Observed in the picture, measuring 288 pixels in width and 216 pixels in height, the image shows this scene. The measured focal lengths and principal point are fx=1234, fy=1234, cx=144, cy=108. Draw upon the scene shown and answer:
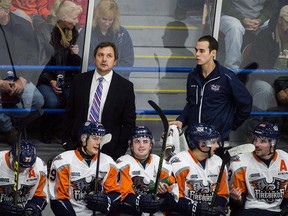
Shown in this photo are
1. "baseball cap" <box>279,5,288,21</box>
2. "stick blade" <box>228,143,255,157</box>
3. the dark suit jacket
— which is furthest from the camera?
"baseball cap" <box>279,5,288,21</box>

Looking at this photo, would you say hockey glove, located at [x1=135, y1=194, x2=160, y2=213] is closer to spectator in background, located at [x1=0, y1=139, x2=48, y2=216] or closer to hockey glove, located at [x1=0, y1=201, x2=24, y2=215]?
spectator in background, located at [x1=0, y1=139, x2=48, y2=216]

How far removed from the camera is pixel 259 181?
1045cm

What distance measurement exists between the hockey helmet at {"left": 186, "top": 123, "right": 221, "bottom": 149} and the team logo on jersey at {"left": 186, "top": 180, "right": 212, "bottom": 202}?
310mm

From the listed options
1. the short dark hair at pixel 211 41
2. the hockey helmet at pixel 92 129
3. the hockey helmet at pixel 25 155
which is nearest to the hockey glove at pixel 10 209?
the hockey helmet at pixel 25 155

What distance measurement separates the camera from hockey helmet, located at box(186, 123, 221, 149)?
10250mm

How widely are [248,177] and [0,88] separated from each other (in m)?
2.44

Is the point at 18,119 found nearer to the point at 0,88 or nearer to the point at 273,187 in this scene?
the point at 0,88

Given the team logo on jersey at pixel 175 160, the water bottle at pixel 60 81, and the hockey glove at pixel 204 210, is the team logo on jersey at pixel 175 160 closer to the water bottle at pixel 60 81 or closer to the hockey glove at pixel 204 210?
the hockey glove at pixel 204 210

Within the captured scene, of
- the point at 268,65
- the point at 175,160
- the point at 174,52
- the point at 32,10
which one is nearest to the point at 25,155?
the point at 175,160

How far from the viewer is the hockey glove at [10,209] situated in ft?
32.2

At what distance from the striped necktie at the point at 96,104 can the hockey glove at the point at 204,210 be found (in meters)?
1.16

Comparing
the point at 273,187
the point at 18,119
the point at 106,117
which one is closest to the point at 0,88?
the point at 18,119

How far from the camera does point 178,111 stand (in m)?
11.7

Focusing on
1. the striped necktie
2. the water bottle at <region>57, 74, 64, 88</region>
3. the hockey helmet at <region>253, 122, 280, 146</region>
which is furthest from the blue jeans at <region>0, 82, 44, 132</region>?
the hockey helmet at <region>253, 122, 280, 146</region>
